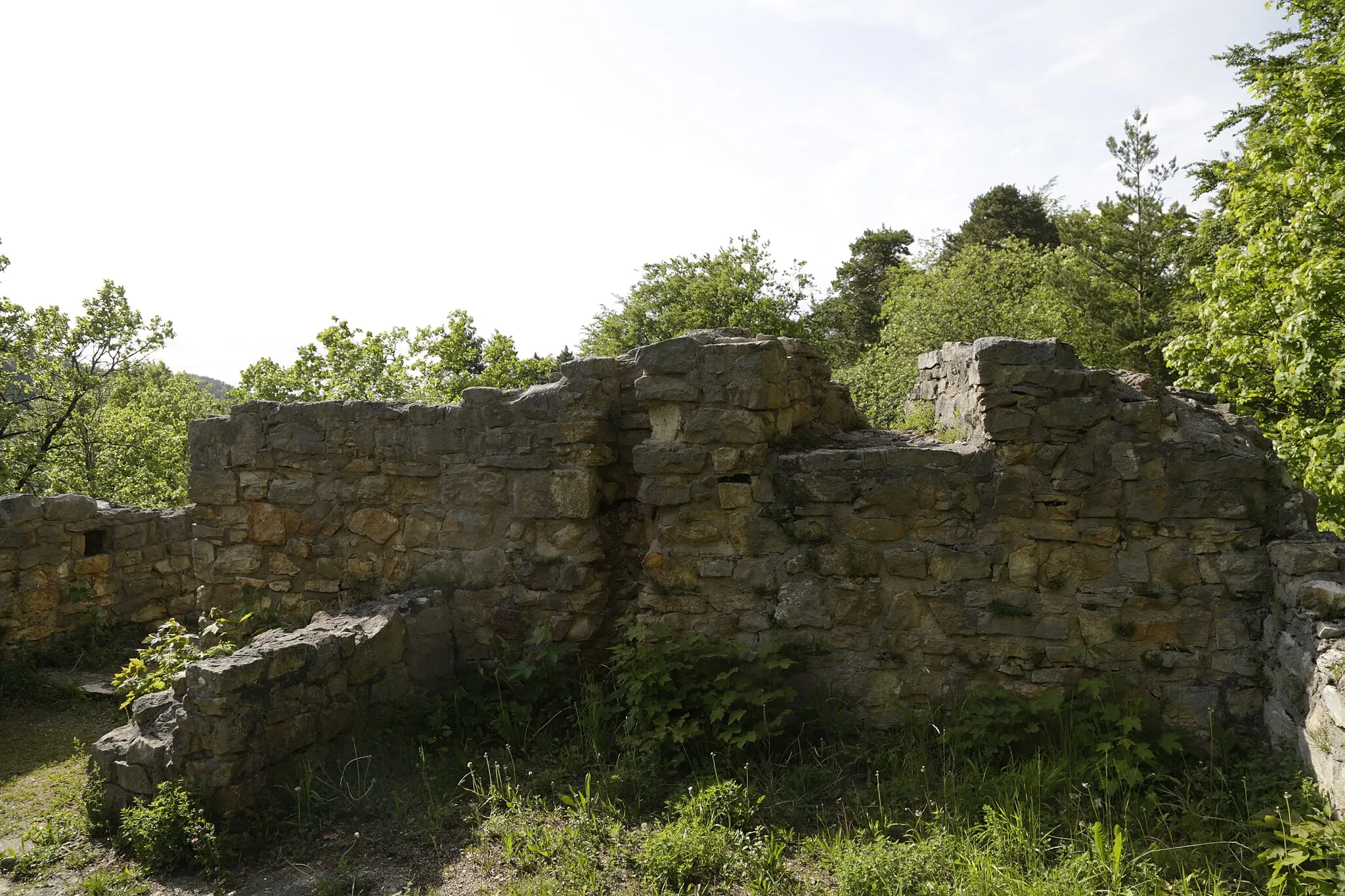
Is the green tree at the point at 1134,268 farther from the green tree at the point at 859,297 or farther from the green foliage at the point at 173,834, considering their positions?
the green foliage at the point at 173,834

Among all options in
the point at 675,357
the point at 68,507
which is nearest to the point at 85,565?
the point at 68,507

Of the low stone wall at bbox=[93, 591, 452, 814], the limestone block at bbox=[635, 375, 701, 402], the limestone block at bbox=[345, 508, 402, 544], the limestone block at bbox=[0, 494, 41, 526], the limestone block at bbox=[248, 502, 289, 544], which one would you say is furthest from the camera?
the limestone block at bbox=[0, 494, 41, 526]

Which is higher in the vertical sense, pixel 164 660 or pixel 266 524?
pixel 266 524

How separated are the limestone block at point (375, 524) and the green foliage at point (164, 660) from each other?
1.16m

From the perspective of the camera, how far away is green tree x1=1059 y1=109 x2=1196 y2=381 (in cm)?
1834

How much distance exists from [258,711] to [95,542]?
223 inches

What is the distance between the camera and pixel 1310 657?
3.76 metres

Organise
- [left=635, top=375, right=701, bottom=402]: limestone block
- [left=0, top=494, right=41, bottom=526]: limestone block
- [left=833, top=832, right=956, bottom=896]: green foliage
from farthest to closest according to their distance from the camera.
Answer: [left=0, top=494, right=41, bottom=526]: limestone block < [left=635, top=375, right=701, bottom=402]: limestone block < [left=833, top=832, right=956, bottom=896]: green foliage

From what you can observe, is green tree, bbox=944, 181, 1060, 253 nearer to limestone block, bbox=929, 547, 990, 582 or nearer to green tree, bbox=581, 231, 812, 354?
green tree, bbox=581, 231, 812, 354

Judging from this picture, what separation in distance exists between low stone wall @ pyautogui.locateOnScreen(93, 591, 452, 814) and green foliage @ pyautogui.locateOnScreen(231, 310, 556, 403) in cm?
1726

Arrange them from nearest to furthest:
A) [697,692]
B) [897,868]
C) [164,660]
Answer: [897,868] → [697,692] → [164,660]

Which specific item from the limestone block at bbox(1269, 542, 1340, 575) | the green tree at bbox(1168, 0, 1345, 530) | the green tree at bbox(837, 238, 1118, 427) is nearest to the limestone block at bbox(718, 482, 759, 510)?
the limestone block at bbox(1269, 542, 1340, 575)

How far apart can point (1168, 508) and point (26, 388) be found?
70.8 ft

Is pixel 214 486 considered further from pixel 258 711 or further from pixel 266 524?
pixel 258 711
